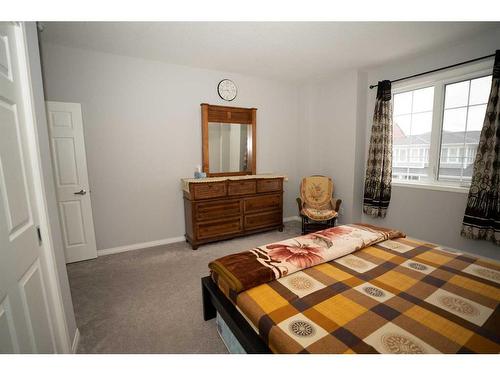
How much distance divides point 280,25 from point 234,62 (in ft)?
3.51

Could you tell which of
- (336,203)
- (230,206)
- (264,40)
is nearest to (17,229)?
(230,206)

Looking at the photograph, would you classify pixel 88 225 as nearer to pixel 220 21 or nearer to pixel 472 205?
pixel 220 21

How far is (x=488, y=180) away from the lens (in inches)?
97.9

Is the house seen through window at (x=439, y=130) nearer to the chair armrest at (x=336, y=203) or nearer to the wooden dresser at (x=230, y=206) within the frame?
the chair armrest at (x=336, y=203)

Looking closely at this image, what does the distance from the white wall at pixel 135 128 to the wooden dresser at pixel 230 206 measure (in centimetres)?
44

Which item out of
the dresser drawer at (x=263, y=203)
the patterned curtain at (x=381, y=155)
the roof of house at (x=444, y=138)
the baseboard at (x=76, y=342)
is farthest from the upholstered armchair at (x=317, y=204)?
the baseboard at (x=76, y=342)

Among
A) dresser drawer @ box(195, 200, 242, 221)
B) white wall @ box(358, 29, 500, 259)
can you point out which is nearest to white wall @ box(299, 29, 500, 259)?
white wall @ box(358, 29, 500, 259)

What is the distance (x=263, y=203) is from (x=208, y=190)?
968mm

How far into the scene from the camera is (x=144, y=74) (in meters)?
3.08

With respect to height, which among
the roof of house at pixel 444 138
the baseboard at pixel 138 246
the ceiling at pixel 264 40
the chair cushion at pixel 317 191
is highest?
the ceiling at pixel 264 40

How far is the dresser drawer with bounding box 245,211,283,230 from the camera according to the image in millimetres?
3584

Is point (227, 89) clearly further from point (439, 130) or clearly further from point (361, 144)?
point (439, 130)

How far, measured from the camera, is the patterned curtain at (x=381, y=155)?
130 inches

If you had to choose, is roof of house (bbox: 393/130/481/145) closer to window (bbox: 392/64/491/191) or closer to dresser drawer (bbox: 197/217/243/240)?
window (bbox: 392/64/491/191)
